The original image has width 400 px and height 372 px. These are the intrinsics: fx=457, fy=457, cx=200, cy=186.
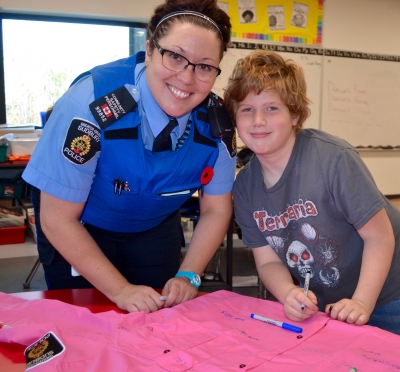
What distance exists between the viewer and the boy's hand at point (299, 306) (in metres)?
1.06

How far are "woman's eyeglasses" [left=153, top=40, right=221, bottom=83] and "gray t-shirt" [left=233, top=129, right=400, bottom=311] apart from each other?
0.33 m

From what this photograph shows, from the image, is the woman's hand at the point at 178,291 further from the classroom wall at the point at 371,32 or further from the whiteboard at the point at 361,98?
the classroom wall at the point at 371,32

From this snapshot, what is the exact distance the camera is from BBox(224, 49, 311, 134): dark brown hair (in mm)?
1279

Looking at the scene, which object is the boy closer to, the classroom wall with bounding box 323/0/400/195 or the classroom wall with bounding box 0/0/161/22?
the classroom wall with bounding box 0/0/161/22

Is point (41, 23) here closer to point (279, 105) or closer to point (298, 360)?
point (279, 105)

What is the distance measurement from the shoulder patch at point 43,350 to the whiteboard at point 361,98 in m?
5.40

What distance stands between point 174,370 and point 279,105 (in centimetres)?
78

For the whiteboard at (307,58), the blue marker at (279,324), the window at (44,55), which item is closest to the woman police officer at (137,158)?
the blue marker at (279,324)

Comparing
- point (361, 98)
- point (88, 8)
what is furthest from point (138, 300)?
point (361, 98)

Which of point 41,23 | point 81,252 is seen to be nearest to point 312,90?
point 41,23

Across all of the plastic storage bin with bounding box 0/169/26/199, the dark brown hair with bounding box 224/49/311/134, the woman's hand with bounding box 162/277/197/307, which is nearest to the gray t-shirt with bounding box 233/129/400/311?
the dark brown hair with bounding box 224/49/311/134

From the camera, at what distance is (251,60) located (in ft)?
4.40

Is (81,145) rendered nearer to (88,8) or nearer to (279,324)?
(279,324)

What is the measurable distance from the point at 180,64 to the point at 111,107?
22cm
